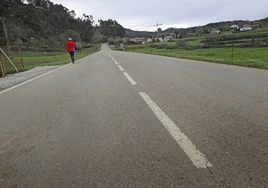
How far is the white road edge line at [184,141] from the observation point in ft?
6.02

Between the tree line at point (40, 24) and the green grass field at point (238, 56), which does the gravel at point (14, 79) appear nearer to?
the green grass field at point (238, 56)

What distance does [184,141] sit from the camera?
222 centimetres

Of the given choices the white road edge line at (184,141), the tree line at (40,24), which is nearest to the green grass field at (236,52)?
the white road edge line at (184,141)

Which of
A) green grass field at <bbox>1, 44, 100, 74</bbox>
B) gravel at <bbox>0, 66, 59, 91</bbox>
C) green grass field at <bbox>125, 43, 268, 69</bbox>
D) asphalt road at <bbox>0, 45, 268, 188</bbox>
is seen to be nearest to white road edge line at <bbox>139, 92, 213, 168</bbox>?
asphalt road at <bbox>0, 45, 268, 188</bbox>

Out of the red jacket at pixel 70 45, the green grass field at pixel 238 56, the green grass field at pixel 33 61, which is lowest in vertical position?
the green grass field at pixel 238 56

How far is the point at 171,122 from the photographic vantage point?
9.04 ft

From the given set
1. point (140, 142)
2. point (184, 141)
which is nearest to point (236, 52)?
point (184, 141)

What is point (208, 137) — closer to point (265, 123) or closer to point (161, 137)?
point (161, 137)

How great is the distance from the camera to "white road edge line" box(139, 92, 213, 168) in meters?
1.83

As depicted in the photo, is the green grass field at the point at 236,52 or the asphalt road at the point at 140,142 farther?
the green grass field at the point at 236,52

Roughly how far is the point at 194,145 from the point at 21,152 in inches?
81.9

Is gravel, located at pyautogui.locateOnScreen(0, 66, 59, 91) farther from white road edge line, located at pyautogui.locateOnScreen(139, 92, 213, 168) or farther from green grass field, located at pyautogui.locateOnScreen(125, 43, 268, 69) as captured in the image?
green grass field, located at pyautogui.locateOnScreen(125, 43, 268, 69)

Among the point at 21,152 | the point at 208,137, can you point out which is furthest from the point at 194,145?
the point at 21,152

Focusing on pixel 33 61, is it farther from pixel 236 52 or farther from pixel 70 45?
pixel 236 52
